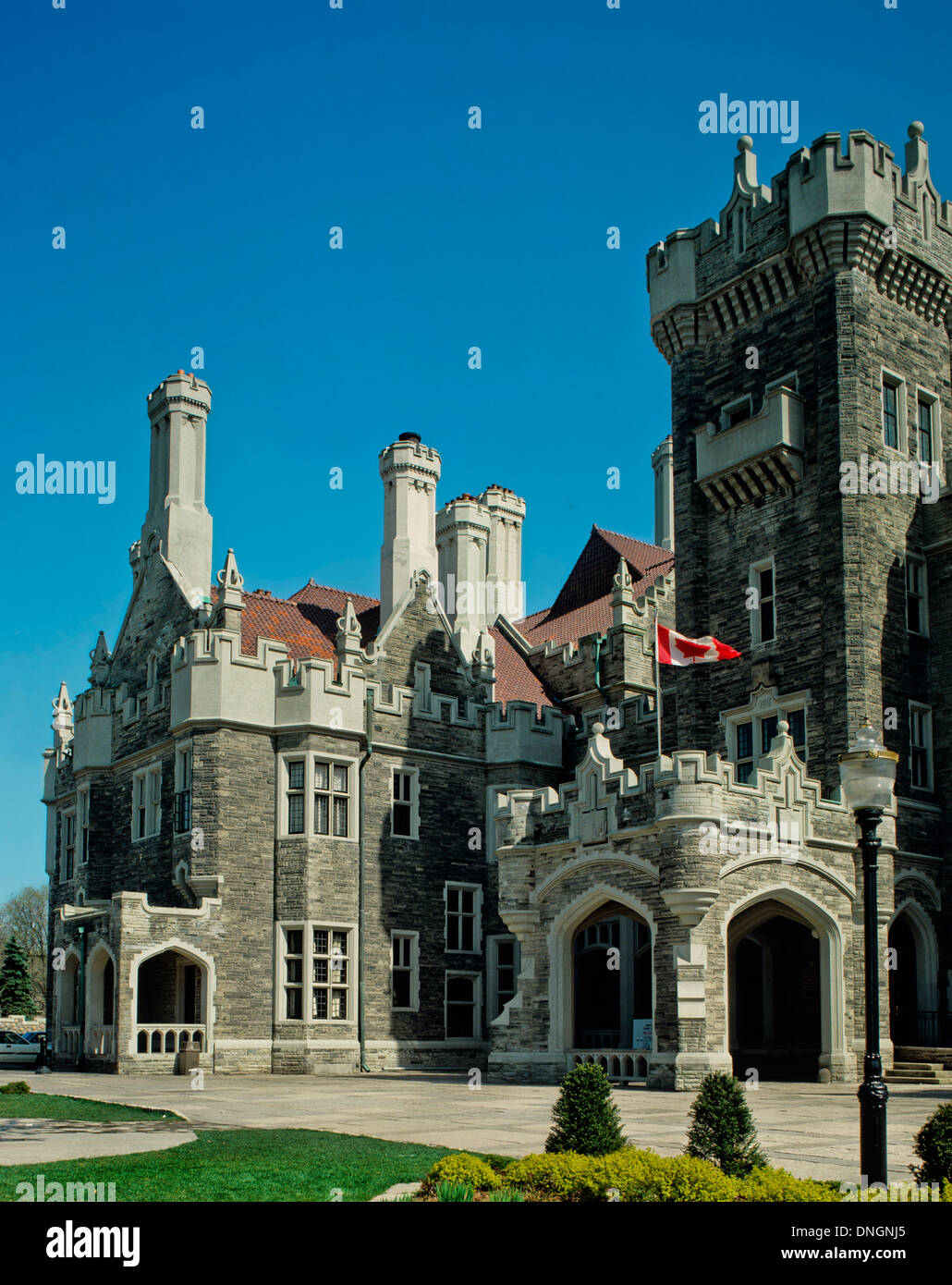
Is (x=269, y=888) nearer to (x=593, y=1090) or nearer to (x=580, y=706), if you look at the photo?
(x=580, y=706)

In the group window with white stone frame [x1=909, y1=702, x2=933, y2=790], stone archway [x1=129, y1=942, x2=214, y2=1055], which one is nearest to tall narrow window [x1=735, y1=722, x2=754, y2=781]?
window with white stone frame [x1=909, y1=702, x2=933, y2=790]

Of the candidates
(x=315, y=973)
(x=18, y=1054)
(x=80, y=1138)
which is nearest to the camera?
(x=80, y=1138)

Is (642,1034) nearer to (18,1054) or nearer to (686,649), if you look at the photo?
(686,649)

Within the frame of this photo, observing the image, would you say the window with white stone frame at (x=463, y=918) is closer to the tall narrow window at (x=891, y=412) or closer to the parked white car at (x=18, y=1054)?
the parked white car at (x=18, y=1054)

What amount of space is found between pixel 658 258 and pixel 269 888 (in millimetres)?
18066

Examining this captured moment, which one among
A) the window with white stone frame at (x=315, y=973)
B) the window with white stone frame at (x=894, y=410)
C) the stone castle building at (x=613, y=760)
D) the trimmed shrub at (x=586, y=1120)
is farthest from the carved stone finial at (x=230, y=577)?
the trimmed shrub at (x=586, y=1120)

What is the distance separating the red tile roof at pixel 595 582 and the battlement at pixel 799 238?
9525 millimetres

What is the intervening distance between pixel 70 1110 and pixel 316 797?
15272 millimetres

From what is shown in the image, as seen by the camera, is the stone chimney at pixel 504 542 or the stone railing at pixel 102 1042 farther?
the stone chimney at pixel 504 542

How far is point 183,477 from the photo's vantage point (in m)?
35.4

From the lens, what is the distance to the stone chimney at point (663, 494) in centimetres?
4809

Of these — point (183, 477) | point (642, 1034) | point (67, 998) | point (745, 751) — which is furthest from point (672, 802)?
point (67, 998)

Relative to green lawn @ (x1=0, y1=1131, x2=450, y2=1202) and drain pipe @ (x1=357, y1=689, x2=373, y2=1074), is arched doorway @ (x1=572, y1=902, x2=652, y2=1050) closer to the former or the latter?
drain pipe @ (x1=357, y1=689, x2=373, y2=1074)

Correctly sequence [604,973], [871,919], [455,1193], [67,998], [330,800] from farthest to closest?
1. [67,998]
2. [604,973]
3. [330,800]
4. [871,919]
5. [455,1193]
